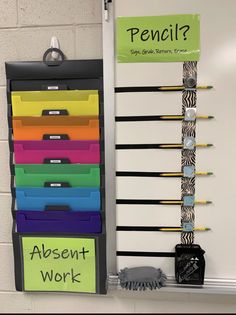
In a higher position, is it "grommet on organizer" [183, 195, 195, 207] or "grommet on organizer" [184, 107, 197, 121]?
"grommet on organizer" [184, 107, 197, 121]

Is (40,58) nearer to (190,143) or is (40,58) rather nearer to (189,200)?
(190,143)

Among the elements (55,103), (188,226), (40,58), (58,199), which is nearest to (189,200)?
(188,226)

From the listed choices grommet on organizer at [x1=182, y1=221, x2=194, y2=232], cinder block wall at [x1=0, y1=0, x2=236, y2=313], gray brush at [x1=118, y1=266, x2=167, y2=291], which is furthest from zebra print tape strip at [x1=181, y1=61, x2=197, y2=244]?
cinder block wall at [x1=0, y1=0, x2=236, y2=313]

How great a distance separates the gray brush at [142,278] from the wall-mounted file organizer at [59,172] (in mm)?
98

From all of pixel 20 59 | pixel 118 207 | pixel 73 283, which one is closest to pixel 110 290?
pixel 73 283

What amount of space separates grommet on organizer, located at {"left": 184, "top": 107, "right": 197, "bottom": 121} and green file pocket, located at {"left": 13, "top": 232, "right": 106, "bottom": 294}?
471 mm

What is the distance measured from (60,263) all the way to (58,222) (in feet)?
0.47

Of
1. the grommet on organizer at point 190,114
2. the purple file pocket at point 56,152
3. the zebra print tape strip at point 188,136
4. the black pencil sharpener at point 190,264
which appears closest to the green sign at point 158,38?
the zebra print tape strip at point 188,136

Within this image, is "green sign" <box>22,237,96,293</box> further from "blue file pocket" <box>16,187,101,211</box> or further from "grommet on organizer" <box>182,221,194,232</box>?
"grommet on organizer" <box>182,221,194,232</box>

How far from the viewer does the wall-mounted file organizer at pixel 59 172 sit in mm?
1042

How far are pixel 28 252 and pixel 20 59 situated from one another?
0.65 meters

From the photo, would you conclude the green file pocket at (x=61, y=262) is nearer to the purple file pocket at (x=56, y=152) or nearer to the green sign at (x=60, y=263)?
the green sign at (x=60, y=263)

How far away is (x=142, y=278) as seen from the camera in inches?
40.2

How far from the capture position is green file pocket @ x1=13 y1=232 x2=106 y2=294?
1086mm
